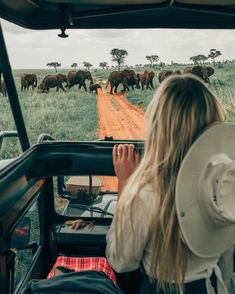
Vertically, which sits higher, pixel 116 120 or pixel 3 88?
pixel 3 88

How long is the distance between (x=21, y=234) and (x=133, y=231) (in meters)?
0.81

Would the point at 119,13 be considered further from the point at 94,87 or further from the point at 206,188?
the point at 94,87

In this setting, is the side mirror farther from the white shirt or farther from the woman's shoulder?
the woman's shoulder

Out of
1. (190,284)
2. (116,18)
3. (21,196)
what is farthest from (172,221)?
(116,18)

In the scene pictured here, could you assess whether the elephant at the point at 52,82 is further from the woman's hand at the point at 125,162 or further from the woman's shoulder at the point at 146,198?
the woman's shoulder at the point at 146,198

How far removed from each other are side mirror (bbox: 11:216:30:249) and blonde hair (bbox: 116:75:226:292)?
0.61 m

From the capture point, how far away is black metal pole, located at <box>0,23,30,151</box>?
7.96 feet

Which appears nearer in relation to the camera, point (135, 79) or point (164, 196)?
point (164, 196)

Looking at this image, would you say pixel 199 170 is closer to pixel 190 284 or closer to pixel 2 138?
pixel 190 284

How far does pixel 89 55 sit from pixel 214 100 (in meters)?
1.76

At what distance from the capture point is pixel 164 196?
142 cm

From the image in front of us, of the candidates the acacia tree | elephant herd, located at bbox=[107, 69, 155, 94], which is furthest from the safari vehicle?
elephant herd, located at bbox=[107, 69, 155, 94]

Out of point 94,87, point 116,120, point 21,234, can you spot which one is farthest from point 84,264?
point 116,120

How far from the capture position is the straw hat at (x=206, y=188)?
138 centimetres
